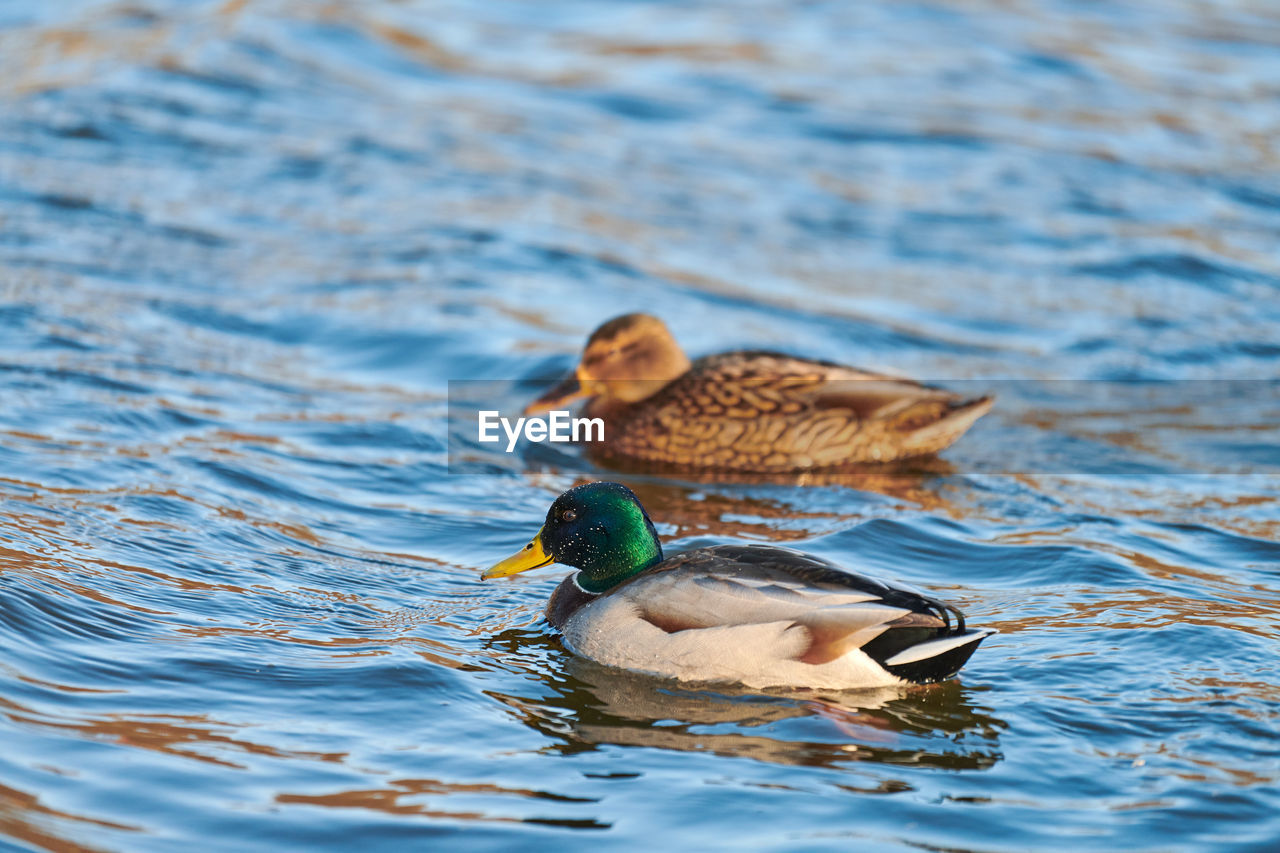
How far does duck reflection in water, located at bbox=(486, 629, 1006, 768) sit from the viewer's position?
4.98 meters

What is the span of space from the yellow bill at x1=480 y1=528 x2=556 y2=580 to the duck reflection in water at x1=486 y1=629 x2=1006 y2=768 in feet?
1.86

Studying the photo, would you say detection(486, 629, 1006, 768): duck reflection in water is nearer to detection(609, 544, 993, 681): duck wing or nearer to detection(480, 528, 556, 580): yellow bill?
detection(609, 544, 993, 681): duck wing

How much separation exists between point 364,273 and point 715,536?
539 centimetres

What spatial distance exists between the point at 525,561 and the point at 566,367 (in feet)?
13.2

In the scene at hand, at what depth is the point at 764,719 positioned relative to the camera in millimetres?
5207

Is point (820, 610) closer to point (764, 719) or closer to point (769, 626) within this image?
point (769, 626)

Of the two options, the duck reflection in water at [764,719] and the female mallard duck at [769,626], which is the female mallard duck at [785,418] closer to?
the female mallard duck at [769,626]

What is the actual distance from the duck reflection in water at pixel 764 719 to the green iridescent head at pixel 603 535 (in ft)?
1.35

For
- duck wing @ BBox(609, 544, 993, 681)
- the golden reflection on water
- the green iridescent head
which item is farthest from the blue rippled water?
the green iridescent head

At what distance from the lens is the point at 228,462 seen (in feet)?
25.4

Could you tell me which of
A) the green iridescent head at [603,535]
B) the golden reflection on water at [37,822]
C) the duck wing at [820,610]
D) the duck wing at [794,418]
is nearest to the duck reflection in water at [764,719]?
the duck wing at [820,610]

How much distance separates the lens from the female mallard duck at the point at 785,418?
847 centimetres

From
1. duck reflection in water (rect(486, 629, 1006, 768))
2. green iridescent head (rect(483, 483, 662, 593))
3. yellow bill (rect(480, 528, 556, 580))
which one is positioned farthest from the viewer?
yellow bill (rect(480, 528, 556, 580))

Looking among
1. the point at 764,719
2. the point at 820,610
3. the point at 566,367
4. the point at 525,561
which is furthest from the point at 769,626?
the point at 566,367
